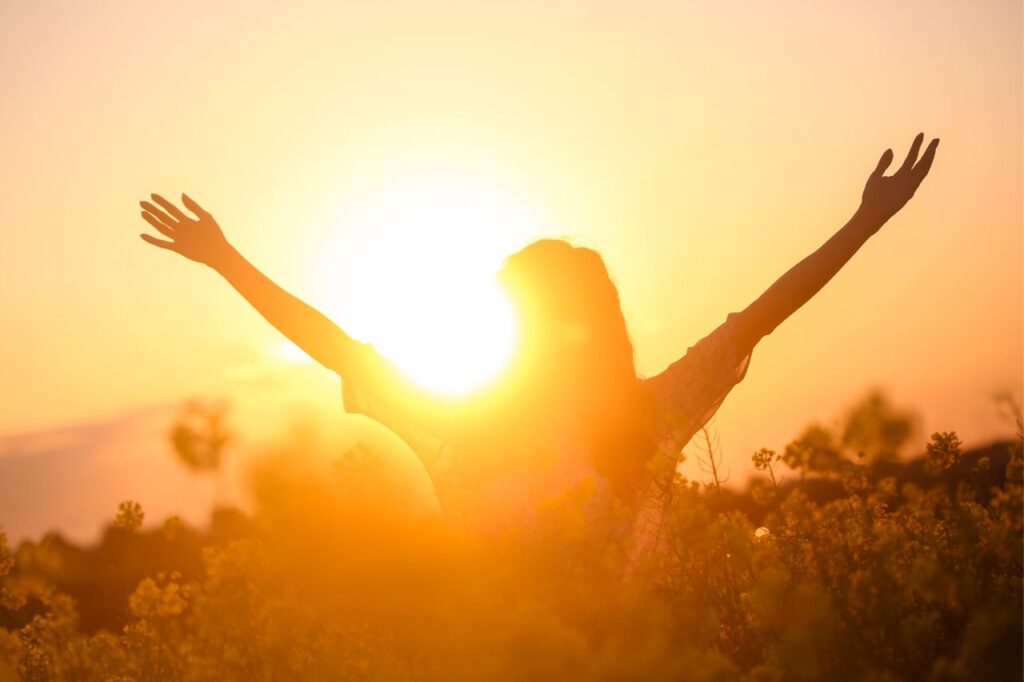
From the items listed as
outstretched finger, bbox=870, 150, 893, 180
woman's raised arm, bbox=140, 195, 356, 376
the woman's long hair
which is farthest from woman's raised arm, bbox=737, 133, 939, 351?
woman's raised arm, bbox=140, 195, 356, 376

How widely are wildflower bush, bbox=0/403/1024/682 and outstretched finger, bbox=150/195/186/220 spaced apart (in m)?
1.64

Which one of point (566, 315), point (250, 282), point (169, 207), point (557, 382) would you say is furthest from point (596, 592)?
point (169, 207)

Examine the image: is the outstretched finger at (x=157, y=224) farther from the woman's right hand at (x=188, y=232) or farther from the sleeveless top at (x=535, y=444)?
the sleeveless top at (x=535, y=444)

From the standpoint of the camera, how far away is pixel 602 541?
135 inches

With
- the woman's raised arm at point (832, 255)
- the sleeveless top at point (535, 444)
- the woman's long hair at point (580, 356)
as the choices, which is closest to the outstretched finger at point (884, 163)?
the woman's raised arm at point (832, 255)

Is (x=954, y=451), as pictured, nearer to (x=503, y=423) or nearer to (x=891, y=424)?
(x=891, y=424)

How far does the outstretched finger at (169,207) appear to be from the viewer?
4754 mm

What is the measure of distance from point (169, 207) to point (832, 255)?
118 inches

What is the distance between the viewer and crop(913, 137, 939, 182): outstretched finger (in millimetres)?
4695

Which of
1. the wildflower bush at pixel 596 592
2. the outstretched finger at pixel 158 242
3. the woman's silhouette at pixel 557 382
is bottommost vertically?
the wildflower bush at pixel 596 592

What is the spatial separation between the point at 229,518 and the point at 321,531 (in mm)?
2828

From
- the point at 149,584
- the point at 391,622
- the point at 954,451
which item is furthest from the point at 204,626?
the point at 954,451

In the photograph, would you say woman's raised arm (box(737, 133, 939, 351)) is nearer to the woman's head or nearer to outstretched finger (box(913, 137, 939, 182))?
outstretched finger (box(913, 137, 939, 182))

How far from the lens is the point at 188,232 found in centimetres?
471
